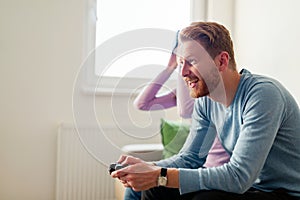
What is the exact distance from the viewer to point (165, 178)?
83cm

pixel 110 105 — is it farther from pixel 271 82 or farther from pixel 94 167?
pixel 94 167

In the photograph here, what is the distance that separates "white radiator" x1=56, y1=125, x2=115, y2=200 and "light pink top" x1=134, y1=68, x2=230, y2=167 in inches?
33.5

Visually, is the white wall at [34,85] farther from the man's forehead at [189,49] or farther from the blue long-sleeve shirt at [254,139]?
the man's forehead at [189,49]

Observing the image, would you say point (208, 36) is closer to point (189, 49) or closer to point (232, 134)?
point (189, 49)

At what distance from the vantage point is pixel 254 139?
0.80 metres

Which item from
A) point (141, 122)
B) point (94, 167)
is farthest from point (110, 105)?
point (94, 167)

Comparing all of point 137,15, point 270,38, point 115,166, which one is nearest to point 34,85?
point 137,15

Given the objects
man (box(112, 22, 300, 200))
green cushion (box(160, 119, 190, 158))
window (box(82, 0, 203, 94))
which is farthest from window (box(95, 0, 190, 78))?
man (box(112, 22, 300, 200))

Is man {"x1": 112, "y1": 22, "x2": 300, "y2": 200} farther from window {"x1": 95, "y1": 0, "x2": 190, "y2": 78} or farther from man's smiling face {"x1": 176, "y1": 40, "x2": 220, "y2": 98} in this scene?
window {"x1": 95, "y1": 0, "x2": 190, "y2": 78}

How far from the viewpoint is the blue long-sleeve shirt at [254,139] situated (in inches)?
31.4

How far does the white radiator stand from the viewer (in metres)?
1.77

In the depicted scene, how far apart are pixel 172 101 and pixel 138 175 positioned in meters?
0.30

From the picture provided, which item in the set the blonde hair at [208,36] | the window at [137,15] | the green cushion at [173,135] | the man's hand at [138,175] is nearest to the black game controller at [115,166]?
the man's hand at [138,175]

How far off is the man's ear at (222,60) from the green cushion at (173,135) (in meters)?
0.25
